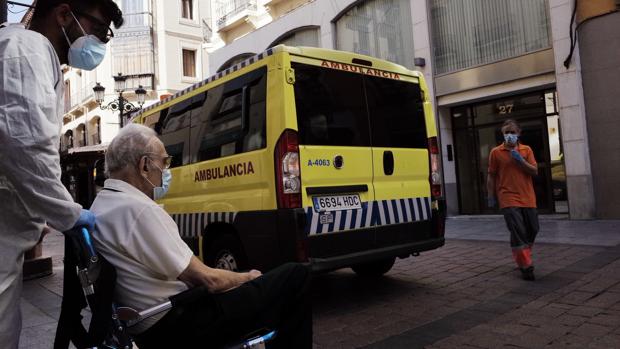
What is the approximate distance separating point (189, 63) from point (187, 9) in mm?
3593

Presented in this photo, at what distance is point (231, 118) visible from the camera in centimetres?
470

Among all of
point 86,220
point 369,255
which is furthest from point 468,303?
point 86,220

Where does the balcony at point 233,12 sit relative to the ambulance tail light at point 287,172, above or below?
above

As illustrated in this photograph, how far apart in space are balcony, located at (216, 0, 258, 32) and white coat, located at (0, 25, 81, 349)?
17307 millimetres

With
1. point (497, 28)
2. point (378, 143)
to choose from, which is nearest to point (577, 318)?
point (378, 143)

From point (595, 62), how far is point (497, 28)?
238 cm

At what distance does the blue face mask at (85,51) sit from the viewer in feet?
7.16

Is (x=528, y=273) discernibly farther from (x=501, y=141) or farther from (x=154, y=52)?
(x=154, y=52)

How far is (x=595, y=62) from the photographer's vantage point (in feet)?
32.1

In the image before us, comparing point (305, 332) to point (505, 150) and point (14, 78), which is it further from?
point (505, 150)

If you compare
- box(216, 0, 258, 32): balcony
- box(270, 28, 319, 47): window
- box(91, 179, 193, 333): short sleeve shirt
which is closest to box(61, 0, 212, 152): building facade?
box(216, 0, 258, 32): balcony

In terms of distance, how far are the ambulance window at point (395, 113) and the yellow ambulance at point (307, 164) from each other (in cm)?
1

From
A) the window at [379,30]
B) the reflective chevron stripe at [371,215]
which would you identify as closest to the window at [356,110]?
the reflective chevron stripe at [371,215]

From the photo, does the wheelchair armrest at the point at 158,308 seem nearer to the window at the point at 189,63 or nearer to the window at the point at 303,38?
the window at the point at 303,38
